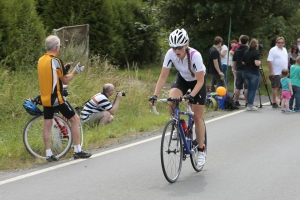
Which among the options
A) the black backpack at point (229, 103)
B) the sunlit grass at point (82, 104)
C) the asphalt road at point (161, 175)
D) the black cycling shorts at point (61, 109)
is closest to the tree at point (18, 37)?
the sunlit grass at point (82, 104)

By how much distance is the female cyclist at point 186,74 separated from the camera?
7.96m

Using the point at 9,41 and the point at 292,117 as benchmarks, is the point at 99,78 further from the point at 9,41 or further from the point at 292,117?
the point at 292,117

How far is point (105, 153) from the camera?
9.99m

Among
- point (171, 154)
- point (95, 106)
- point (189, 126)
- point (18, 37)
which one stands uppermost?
point (18, 37)

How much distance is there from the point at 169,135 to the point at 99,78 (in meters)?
7.81

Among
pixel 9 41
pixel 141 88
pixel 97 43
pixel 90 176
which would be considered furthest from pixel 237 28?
pixel 90 176

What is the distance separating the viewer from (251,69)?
16062 millimetres

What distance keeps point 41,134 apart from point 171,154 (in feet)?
8.90

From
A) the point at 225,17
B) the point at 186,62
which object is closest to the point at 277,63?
the point at 225,17

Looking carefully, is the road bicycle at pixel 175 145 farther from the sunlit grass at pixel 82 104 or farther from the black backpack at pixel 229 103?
the black backpack at pixel 229 103

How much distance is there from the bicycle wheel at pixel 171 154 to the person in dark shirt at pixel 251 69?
315 inches

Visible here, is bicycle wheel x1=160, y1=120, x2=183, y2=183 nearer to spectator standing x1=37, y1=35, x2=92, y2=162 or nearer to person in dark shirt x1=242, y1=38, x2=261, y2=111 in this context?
spectator standing x1=37, y1=35, x2=92, y2=162

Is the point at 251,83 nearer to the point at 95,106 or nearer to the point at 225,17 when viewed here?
the point at 95,106

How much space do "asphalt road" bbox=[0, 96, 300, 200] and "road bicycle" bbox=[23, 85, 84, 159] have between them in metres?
0.47
